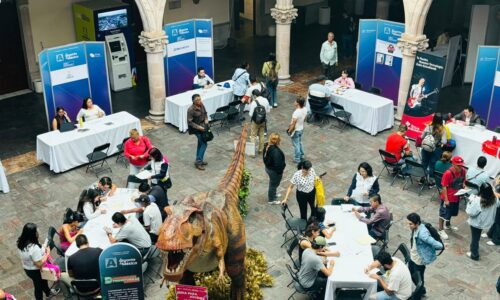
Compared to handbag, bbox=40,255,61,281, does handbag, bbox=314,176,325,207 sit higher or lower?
higher

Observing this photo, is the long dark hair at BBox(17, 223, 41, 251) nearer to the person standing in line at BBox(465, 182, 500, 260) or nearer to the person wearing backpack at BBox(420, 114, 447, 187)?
the person standing in line at BBox(465, 182, 500, 260)

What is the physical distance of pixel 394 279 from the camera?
8711 mm

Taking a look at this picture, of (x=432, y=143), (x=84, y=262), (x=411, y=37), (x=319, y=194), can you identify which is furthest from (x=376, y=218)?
(x=411, y=37)

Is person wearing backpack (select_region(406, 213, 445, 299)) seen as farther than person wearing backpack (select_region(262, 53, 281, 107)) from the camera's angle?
No

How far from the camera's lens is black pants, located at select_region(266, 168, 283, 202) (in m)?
12.4

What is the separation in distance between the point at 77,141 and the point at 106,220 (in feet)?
13.8

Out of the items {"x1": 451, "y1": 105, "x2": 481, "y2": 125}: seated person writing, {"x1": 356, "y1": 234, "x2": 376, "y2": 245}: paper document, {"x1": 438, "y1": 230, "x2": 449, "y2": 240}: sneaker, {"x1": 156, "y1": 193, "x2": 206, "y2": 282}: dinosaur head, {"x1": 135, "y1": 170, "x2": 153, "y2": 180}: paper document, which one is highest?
{"x1": 156, "y1": 193, "x2": 206, "y2": 282}: dinosaur head

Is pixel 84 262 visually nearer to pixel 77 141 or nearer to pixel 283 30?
pixel 77 141

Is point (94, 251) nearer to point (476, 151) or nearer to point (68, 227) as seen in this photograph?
point (68, 227)

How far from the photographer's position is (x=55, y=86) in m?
15.6

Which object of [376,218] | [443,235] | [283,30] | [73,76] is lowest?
[443,235]

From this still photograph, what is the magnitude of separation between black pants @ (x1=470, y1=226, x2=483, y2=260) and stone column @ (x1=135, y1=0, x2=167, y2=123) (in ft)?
30.0

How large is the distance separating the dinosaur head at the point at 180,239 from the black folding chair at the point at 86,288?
8.58 feet

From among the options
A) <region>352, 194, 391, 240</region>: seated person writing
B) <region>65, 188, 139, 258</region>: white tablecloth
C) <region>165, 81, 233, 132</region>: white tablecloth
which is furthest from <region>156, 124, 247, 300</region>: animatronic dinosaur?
<region>165, 81, 233, 132</region>: white tablecloth
